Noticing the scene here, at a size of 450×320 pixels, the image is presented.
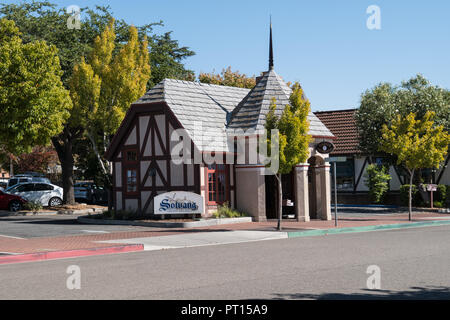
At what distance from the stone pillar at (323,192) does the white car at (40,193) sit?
673 inches

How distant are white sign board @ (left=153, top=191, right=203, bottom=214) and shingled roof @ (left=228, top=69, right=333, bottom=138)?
13.0 feet

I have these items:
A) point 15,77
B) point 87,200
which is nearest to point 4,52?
point 15,77

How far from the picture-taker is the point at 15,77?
21250 mm

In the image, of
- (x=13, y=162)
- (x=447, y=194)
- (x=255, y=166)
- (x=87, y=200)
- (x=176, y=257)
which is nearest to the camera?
(x=176, y=257)

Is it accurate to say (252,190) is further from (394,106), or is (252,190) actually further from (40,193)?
(40,193)

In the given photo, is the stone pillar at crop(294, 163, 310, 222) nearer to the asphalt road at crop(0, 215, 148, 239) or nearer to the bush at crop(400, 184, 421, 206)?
the asphalt road at crop(0, 215, 148, 239)

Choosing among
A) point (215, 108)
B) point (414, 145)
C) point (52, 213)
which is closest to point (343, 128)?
point (414, 145)

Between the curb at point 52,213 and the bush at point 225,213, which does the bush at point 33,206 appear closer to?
the curb at point 52,213

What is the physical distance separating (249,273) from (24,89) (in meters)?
13.8

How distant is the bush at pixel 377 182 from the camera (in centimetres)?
3622

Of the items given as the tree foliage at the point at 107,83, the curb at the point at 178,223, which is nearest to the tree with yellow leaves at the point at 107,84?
the tree foliage at the point at 107,83

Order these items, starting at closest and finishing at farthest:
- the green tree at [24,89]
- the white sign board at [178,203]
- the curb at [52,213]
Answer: the green tree at [24,89] < the white sign board at [178,203] < the curb at [52,213]
